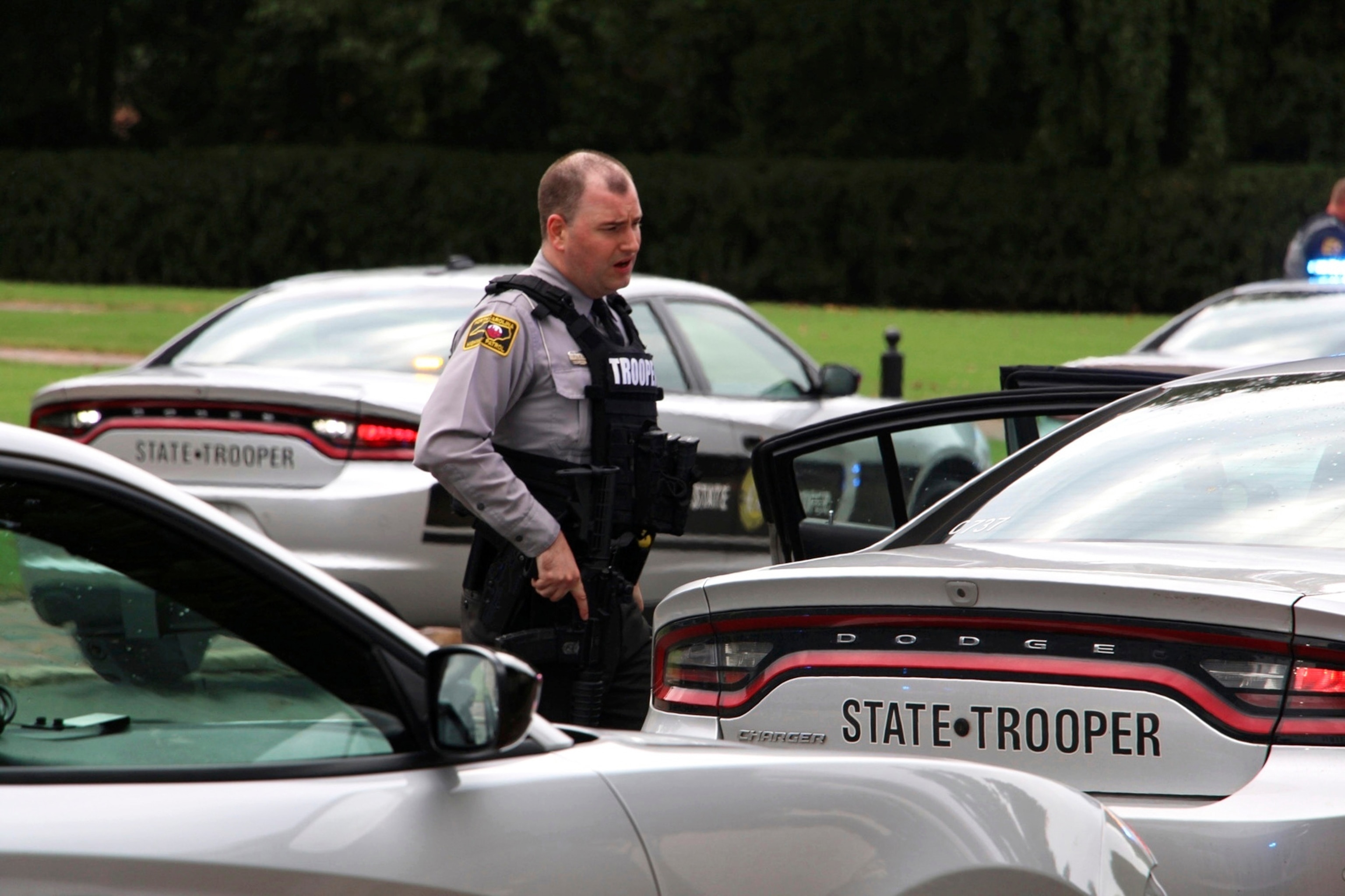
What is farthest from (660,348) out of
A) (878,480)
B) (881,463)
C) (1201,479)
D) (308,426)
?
(1201,479)

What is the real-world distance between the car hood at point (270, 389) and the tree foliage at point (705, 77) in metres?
28.2

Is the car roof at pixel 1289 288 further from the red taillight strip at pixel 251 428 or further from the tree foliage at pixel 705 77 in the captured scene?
the tree foliage at pixel 705 77

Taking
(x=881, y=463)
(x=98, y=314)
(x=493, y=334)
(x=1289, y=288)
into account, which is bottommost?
(x=98, y=314)

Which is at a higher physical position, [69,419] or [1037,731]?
[69,419]

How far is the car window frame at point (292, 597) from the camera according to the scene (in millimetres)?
1945

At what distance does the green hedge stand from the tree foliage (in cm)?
116

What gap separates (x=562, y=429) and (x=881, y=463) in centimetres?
108

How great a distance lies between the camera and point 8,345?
22.7 metres

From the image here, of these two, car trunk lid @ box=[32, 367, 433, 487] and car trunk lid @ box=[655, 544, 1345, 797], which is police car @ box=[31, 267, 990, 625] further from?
car trunk lid @ box=[655, 544, 1345, 797]

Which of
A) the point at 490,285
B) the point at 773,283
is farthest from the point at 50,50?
the point at 490,285

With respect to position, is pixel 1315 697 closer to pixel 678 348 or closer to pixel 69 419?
pixel 678 348

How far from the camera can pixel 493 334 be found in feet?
13.6

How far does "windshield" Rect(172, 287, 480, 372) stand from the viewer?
276 inches

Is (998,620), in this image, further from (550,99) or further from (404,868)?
(550,99)
